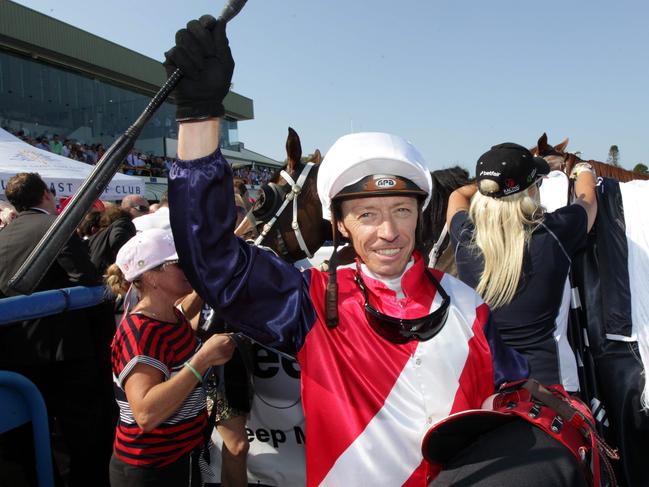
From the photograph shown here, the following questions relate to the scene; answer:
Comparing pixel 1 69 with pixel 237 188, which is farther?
pixel 1 69

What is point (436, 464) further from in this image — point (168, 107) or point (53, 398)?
point (168, 107)

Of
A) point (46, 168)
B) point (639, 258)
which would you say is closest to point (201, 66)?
point (639, 258)

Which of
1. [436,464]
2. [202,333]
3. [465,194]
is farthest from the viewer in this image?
[465,194]

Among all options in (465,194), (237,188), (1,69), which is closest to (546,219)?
(465,194)

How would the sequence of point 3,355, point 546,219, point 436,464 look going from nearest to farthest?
point 436,464 → point 546,219 → point 3,355

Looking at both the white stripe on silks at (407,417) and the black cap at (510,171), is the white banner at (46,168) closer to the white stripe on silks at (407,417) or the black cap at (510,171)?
the black cap at (510,171)

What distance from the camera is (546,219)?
2125 mm

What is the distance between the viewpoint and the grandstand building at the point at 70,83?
74.0 feet

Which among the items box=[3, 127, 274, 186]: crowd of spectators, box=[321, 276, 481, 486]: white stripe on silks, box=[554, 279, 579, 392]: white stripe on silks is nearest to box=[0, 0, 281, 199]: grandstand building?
box=[3, 127, 274, 186]: crowd of spectators

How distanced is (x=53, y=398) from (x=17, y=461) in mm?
1015

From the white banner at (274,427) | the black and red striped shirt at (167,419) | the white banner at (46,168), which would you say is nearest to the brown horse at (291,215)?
the white banner at (274,427)

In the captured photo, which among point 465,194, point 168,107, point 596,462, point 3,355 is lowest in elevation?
point 3,355

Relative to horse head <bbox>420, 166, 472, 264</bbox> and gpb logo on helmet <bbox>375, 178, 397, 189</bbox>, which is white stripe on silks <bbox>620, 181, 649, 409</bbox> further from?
gpb logo on helmet <bbox>375, 178, 397, 189</bbox>

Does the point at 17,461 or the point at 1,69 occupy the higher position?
the point at 1,69
